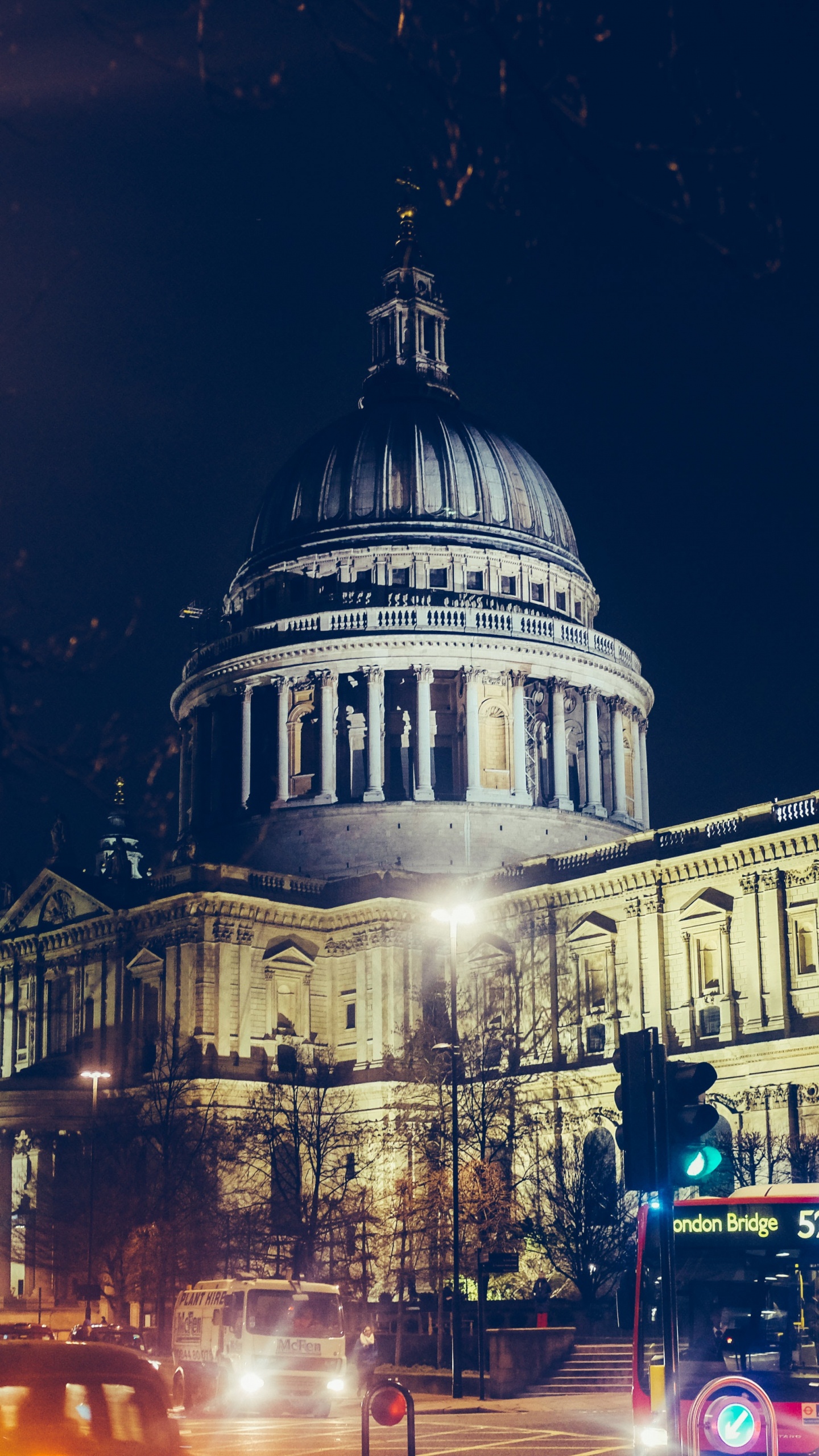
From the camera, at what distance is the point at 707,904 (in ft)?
237

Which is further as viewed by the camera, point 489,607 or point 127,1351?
point 489,607

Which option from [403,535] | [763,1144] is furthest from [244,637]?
[763,1144]

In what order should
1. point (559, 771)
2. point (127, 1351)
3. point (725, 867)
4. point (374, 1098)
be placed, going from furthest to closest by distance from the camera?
point (559, 771) < point (374, 1098) < point (725, 867) < point (127, 1351)

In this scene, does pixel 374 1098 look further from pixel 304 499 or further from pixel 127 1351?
pixel 127 1351

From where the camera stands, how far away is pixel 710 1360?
21.2 metres

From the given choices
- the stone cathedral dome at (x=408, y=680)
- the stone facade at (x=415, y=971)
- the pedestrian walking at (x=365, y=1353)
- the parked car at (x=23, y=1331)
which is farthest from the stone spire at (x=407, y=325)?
the parked car at (x=23, y=1331)

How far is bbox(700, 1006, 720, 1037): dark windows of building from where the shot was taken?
234 ft

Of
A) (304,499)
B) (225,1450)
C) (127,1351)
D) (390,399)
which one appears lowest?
(225,1450)

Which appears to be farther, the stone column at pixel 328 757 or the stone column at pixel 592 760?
the stone column at pixel 592 760

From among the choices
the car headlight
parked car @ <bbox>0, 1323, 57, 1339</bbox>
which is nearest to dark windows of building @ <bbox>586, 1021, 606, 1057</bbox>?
parked car @ <bbox>0, 1323, 57, 1339</bbox>

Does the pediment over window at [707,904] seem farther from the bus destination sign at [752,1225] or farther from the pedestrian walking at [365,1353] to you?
the bus destination sign at [752,1225]

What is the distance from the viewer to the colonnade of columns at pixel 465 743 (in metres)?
92.1

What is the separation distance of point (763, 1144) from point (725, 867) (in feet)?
34.5

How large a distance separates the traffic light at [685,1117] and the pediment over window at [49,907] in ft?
233
